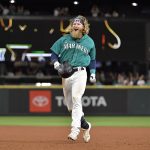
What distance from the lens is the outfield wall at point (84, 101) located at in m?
18.6

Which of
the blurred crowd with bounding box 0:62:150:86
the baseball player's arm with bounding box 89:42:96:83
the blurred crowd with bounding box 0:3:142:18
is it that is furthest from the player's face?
the blurred crowd with bounding box 0:3:142:18

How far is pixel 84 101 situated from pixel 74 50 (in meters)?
10.1

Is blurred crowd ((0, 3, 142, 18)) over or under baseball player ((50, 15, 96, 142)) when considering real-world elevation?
over

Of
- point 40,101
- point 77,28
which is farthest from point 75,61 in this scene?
point 40,101

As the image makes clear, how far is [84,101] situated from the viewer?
61.8 feet

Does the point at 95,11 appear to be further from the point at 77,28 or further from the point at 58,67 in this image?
the point at 58,67

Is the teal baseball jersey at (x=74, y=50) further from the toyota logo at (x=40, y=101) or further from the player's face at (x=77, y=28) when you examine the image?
the toyota logo at (x=40, y=101)

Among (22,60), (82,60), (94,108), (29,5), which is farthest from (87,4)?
(82,60)

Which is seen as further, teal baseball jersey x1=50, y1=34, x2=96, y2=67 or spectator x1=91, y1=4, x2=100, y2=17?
spectator x1=91, y1=4, x2=100, y2=17

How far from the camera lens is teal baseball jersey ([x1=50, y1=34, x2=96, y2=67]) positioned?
29.0ft

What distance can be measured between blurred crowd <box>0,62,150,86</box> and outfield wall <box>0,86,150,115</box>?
195cm

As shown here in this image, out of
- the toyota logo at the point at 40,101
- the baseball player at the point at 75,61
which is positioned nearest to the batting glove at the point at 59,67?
the baseball player at the point at 75,61

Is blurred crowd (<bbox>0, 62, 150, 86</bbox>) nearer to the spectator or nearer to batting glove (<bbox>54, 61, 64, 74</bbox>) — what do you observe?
the spectator

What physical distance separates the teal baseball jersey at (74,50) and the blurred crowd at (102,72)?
12273 millimetres
